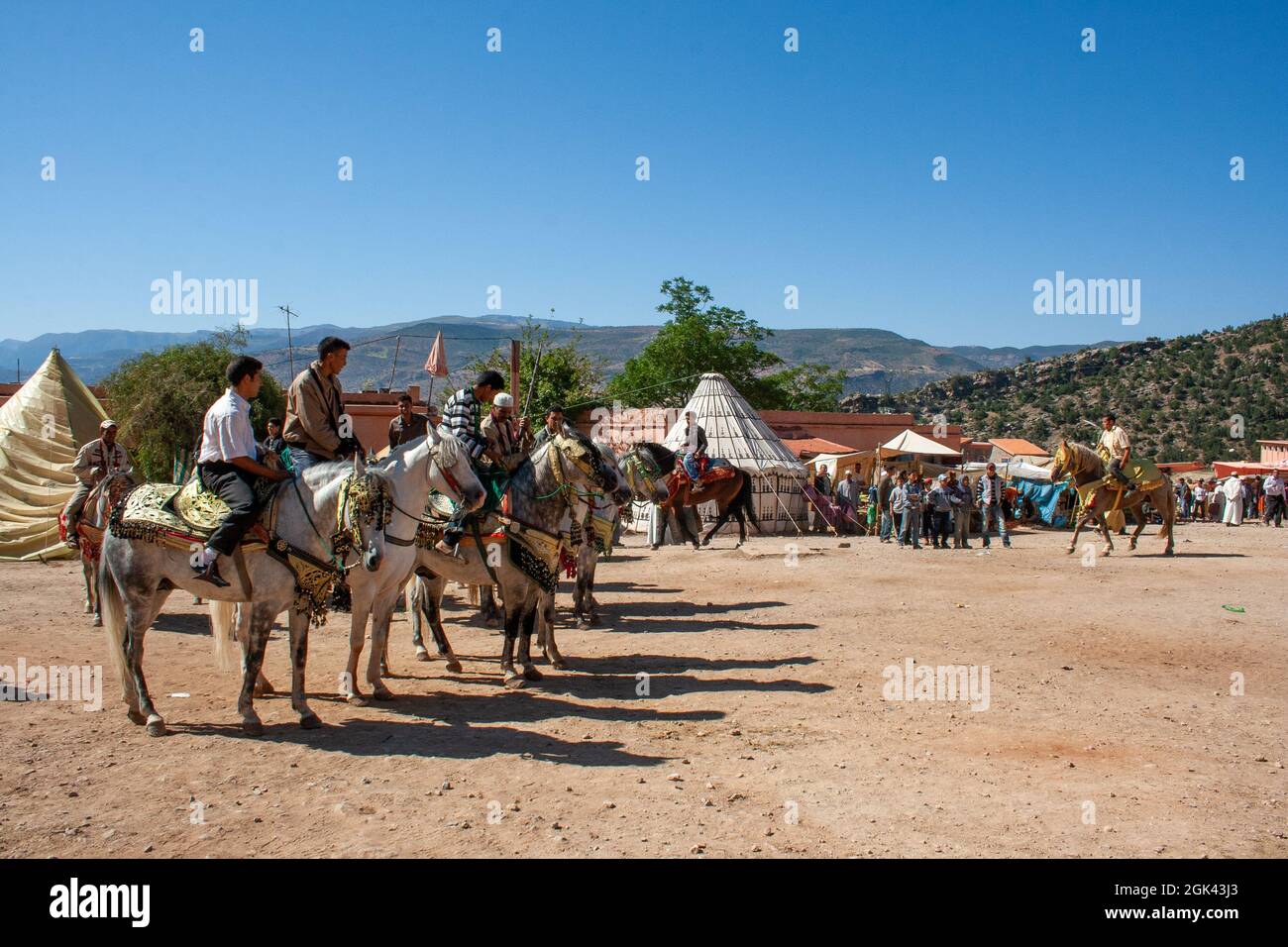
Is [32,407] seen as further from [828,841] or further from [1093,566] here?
[1093,566]

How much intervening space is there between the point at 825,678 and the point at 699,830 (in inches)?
166

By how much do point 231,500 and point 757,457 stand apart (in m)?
21.0

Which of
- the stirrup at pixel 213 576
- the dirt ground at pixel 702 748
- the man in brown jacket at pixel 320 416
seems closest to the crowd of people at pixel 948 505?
the dirt ground at pixel 702 748

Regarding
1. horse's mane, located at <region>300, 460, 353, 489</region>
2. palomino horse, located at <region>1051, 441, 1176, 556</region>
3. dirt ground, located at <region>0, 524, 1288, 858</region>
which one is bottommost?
dirt ground, located at <region>0, 524, 1288, 858</region>

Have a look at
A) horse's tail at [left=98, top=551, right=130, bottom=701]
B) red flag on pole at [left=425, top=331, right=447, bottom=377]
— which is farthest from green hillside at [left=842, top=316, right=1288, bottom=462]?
horse's tail at [left=98, top=551, right=130, bottom=701]

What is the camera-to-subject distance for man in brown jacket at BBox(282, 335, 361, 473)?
25.2 feet

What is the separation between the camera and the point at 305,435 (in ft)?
26.1

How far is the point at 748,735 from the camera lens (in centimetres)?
713

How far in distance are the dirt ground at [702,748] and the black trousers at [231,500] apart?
1.50 metres

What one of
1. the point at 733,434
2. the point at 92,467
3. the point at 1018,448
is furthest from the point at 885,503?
the point at 1018,448

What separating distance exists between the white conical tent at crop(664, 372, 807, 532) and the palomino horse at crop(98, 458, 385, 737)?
1920 cm

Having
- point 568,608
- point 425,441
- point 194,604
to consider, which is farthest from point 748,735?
point 194,604

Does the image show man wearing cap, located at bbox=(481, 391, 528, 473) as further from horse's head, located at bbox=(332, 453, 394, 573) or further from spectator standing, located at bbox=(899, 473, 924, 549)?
spectator standing, located at bbox=(899, 473, 924, 549)

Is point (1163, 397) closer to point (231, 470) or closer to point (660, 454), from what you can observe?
point (660, 454)
